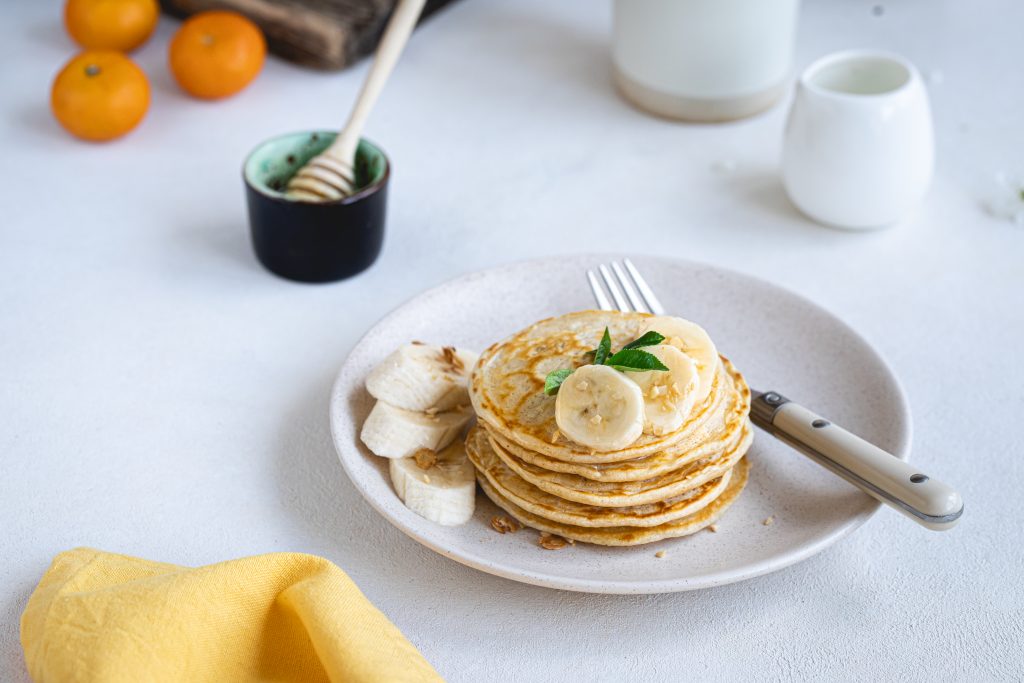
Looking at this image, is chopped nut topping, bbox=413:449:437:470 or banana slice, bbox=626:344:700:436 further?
chopped nut topping, bbox=413:449:437:470

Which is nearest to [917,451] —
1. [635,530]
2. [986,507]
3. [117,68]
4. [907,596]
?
[986,507]

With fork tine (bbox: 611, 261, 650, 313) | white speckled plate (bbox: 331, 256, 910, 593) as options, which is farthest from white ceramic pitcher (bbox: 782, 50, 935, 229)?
fork tine (bbox: 611, 261, 650, 313)

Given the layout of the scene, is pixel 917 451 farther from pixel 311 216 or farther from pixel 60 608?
pixel 60 608

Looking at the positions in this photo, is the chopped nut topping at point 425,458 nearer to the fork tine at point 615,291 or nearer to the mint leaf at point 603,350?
the mint leaf at point 603,350

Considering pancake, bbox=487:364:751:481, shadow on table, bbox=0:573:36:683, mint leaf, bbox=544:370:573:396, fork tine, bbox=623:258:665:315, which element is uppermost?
mint leaf, bbox=544:370:573:396

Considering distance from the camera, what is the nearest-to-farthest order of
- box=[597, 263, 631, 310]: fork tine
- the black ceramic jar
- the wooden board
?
1. box=[597, 263, 631, 310]: fork tine
2. the black ceramic jar
3. the wooden board

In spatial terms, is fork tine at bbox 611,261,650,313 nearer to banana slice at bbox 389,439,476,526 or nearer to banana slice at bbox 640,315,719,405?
banana slice at bbox 640,315,719,405

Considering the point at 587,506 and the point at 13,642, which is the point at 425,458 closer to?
the point at 587,506
